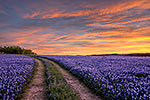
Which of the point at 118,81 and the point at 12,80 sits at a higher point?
the point at 12,80

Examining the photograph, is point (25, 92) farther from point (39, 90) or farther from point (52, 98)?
point (52, 98)

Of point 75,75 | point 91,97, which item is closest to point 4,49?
point 75,75

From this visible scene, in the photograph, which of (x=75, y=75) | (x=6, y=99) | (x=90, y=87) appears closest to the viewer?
(x=6, y=99)

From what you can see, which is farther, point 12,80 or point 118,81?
point 118,81

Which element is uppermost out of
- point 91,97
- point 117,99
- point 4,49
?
point 4,49

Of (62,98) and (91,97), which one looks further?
(91,97)

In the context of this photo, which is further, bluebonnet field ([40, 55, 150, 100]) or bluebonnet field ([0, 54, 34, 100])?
bluebonnet field ([0, 54, 34, 100])

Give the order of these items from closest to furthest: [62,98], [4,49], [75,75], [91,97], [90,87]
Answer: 1. [62,98]
2. [91,97]
3. [90,87]
4. [75,75]
5. [4,49]

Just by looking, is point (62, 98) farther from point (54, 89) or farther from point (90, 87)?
point (90, 87)

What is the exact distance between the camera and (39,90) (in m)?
6.73

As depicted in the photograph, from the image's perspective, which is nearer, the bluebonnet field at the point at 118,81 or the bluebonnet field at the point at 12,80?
the bluebonnet field at the point at 118,81

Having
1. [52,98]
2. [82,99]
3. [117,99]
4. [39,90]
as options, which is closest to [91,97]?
[82,99]

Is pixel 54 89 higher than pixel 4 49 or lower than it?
lower

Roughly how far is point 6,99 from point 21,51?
237 feet
